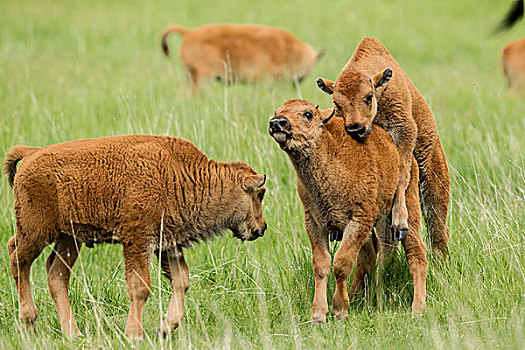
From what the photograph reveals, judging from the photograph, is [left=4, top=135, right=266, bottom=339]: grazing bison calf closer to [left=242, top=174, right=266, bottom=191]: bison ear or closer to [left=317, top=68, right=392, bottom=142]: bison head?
[left=242, top=174, right=266, bottom=191]: bison ear

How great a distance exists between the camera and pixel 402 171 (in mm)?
5816

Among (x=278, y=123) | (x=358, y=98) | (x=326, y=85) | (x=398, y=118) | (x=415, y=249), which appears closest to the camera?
(x=278, y=123)

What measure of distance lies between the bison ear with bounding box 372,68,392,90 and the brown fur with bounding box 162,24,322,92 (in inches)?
331

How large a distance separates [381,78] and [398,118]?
1.37 ft

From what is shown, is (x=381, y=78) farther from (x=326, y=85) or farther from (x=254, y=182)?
(x=254, y=182)

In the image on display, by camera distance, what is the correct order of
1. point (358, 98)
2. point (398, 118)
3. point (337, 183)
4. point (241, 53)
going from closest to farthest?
point (358, 98), point (337, 183), point (398, 118), point (241, 53)

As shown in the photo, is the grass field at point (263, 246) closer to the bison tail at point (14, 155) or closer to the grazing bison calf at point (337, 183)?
the grazing bison calf at point (337, 183)

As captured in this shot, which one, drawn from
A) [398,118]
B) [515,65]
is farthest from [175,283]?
[515,65]

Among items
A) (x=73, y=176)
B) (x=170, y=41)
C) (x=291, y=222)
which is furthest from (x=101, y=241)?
(x=170, y=41)

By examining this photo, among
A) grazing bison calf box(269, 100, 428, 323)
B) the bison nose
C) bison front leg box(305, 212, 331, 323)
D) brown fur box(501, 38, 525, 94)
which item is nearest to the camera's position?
the bison nose

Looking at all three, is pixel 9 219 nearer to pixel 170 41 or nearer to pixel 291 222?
pixel 291 222

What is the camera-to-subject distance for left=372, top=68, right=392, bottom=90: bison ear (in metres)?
5.43

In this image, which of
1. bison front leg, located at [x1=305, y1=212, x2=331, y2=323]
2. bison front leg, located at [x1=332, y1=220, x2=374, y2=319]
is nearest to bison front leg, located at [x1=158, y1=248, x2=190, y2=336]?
bison front leg, located at [x1=305, y1=212, x2=331, y2=323]

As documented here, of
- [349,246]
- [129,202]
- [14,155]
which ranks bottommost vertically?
[349,246]
